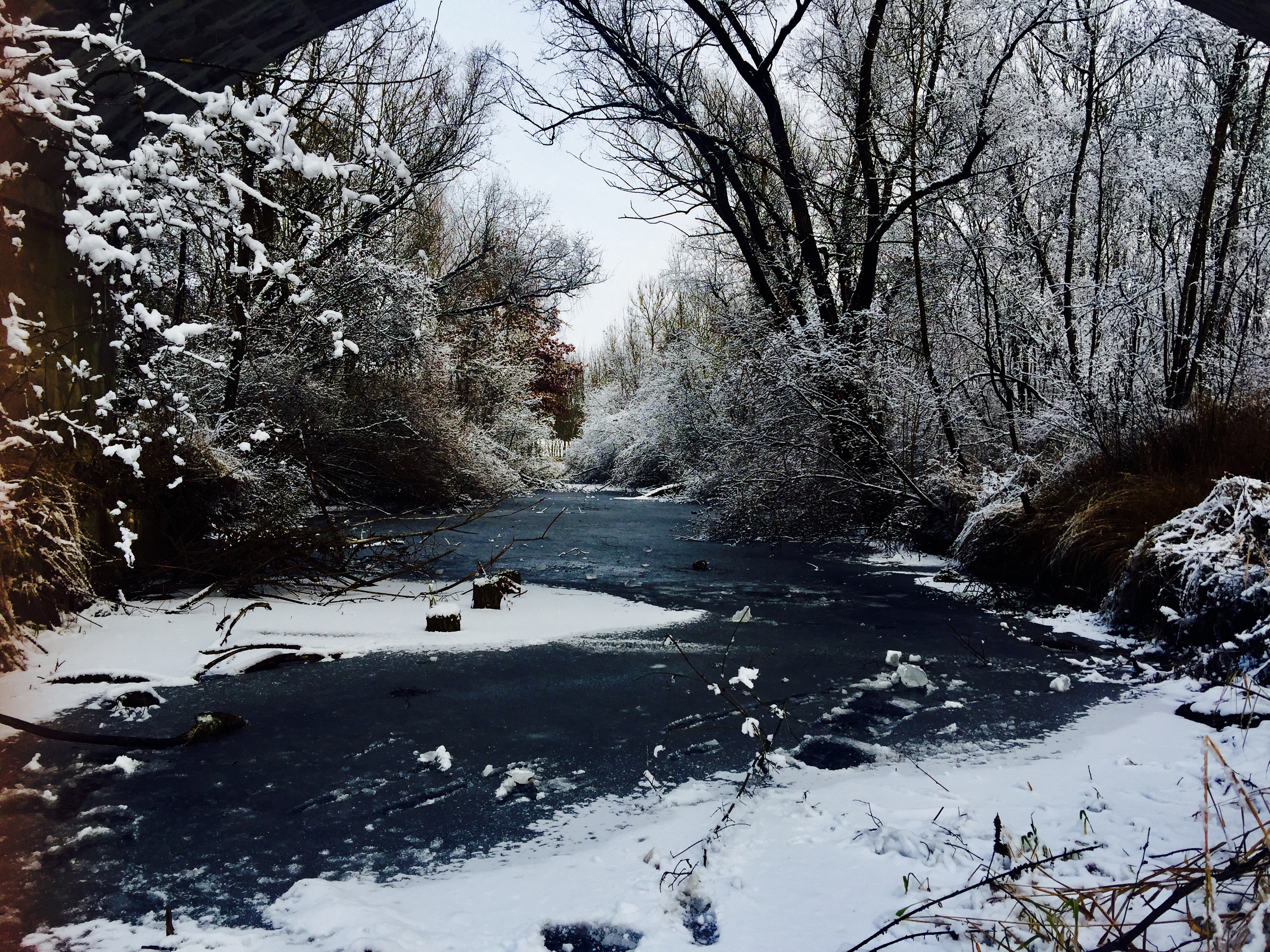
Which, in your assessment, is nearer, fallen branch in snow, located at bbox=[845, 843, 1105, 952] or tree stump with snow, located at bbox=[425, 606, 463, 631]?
fallen branch in snow, located at bbox=[845, 843, 1105, 952]

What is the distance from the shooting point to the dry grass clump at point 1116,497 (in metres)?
5.59

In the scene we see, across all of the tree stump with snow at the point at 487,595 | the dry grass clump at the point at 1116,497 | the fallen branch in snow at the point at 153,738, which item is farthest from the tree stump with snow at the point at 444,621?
the dry grass clump at the point at 1116,497

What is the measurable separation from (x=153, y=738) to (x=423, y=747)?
1095 millimetres

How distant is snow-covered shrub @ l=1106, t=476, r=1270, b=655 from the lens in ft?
13.9

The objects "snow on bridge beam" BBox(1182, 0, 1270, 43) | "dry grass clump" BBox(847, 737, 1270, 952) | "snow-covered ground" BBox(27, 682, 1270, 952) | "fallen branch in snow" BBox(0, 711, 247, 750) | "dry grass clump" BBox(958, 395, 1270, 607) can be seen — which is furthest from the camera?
"dry grass clump" BBox(958, 395, 1270, 607)

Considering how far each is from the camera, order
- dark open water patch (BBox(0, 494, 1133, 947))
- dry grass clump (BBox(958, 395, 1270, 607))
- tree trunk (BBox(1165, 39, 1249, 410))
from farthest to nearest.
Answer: tree trunk (BBox(1165, 39, 1249, 410))
dry grass clump (BBox(958, 395, 1270, 607))
dark open water patch (BBox(0, 494, 1133, 947))

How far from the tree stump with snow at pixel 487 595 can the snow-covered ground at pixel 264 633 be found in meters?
0.07

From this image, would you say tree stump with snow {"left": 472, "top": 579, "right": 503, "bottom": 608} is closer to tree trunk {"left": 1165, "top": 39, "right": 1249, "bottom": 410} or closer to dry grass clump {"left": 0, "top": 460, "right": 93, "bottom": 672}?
dry grass clump {"left": 0, "top": 460, "right": 93, "bottom": 672}

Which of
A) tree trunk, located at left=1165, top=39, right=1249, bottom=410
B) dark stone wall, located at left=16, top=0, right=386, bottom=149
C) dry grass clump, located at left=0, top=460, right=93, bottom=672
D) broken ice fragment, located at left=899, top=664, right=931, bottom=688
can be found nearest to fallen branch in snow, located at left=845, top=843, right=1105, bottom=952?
broken ice fragment, located at left=899, top=664, right=931, bottom=688

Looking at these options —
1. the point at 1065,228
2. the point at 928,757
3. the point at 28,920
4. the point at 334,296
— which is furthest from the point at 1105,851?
the point at 334,296

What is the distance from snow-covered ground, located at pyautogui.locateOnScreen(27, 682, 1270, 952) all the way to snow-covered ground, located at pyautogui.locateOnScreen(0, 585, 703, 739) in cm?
223

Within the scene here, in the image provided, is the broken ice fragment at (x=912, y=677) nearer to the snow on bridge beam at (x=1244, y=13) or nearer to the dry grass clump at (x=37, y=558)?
the snow on bridge beam at (x=1244, y=13)

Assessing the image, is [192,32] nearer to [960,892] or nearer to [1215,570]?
[960,892]

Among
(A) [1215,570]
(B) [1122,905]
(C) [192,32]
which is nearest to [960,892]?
(B) [1122,905]
